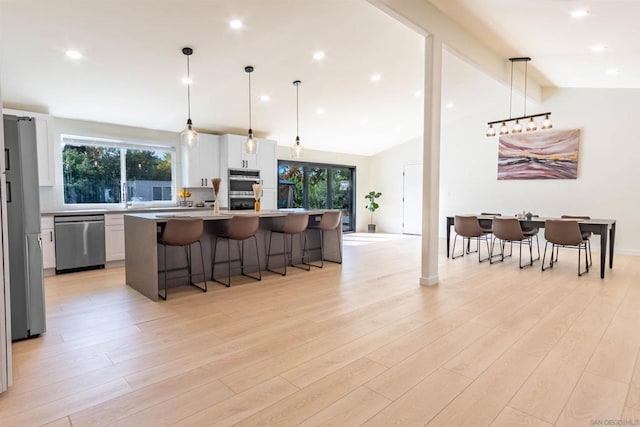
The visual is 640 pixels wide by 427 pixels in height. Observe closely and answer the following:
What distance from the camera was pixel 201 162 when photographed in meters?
6.56

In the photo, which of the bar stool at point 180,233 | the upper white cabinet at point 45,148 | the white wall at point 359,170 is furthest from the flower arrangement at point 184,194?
the white wall at point 359,170

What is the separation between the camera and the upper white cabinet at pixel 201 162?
21.2ft

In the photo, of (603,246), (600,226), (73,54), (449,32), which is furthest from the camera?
(600,226)

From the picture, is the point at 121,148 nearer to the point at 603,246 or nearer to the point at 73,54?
the point at 73,54

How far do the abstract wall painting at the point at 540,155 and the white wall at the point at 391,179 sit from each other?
224cm

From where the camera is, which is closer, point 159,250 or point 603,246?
point 159,250

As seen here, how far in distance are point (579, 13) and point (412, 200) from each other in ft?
20.5

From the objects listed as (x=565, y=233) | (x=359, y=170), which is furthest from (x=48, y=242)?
(x=359, y=170)

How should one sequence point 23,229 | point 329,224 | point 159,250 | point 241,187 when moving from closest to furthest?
1. point 23,229
2. point 159,250
3. point 329,224
4. point 241,187

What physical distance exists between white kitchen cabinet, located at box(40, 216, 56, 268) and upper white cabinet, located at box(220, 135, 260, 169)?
2907 mm

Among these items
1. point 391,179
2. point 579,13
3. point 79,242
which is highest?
point 579,13

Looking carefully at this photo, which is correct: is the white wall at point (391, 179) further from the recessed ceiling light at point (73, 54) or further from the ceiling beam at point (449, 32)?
the recessed ceiling light at point (73, 54)

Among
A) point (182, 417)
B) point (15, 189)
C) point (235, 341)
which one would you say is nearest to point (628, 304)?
point (235, 341)

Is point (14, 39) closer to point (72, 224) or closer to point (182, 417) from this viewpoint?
point (72, 224)
